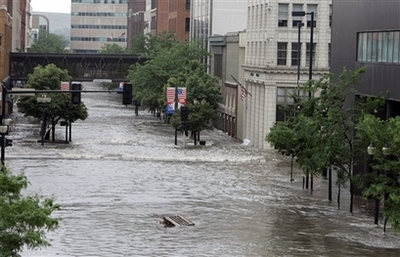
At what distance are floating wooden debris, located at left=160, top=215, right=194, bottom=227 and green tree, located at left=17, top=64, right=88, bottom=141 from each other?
45.7 metres

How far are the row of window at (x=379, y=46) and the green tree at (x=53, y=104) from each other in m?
36.7

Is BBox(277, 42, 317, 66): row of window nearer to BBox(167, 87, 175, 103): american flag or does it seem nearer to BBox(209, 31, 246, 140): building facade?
BBox(167, 87, 175, 103): american flag

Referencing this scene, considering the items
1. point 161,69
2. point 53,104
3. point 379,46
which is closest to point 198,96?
point 53,104

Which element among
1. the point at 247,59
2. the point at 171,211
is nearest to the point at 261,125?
the point at 247,59

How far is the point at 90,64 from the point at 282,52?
263 ft

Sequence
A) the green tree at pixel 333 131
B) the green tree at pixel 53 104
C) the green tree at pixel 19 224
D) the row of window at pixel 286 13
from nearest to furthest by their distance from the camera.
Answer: the green tree at pixel 19 224 < the green tree at pixel 333 131 < the green tree at pixel 53 104 < the row of window at pixel 286 13

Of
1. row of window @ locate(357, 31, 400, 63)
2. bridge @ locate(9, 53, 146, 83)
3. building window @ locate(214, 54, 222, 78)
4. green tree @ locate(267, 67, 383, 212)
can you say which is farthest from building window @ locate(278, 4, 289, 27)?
bridge @ locate(9, 53, 146, 83)

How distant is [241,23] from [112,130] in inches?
1141

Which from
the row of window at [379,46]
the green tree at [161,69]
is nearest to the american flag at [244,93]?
the green tree at [161,69]

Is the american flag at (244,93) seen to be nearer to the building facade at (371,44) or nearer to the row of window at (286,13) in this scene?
the row of window at (286,13)

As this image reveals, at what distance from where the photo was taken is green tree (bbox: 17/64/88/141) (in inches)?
3553

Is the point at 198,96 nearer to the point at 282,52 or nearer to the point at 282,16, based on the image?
the point at 282,52

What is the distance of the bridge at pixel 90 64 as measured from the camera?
159250 mm

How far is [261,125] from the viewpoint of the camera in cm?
9450
